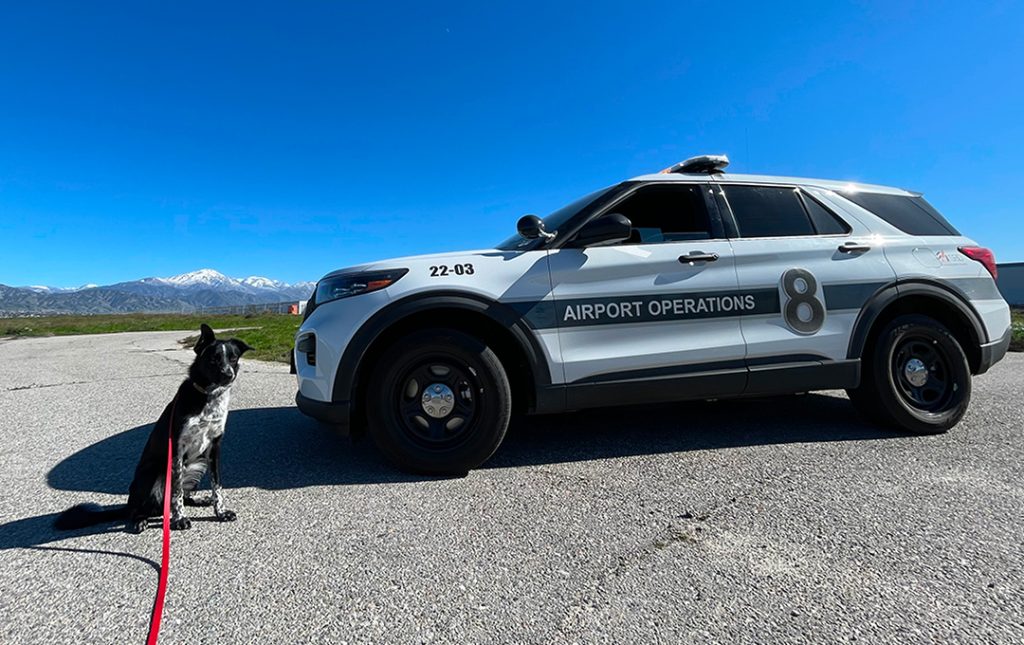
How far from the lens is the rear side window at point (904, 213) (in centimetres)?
343

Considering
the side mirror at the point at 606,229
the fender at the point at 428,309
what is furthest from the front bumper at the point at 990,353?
the fender at the point at 428,309

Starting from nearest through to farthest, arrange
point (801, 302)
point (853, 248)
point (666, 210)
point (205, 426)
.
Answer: point (205, 426) < point (801, 302) < point (853, 248) < point (666, 210)

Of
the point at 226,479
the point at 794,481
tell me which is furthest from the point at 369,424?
the point at 794,481

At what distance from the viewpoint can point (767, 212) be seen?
330cm

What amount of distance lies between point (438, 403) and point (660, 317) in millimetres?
1563

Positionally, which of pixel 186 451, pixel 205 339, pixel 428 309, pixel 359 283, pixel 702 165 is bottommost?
pixel 186 451

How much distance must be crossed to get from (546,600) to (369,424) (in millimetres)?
1595

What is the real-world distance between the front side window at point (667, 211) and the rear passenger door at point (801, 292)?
0.20 m

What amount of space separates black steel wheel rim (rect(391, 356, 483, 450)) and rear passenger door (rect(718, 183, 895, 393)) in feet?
6.30

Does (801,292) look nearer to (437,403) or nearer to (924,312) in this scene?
(924,312)

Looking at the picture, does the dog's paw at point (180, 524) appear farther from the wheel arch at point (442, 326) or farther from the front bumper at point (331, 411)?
the wheel arch at point (442, 326)

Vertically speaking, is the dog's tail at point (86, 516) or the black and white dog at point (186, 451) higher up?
the black and white dog at point (186, 451)

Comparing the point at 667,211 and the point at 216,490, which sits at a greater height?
the point at 667,211

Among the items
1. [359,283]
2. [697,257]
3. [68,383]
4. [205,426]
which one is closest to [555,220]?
[697,257]
